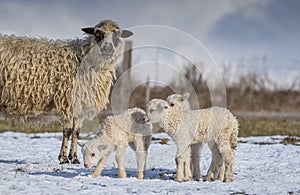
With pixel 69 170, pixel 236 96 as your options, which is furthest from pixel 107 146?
pixel 236 96

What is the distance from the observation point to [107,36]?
24.7 ft

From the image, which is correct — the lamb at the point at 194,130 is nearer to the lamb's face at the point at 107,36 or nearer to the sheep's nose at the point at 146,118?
the sheep's nose at the point at 146,118

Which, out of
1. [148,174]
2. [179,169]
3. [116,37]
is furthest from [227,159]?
[116,37]

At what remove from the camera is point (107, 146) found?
609 cm

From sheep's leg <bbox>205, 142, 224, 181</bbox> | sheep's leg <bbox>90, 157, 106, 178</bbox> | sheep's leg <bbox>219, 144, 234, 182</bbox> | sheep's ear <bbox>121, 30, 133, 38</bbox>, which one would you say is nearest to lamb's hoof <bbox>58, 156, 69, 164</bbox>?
sheep's leg <bbox>90, 157, 106, 178</bbox>

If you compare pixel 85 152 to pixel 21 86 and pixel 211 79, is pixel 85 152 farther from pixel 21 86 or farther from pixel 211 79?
pixel 211 79

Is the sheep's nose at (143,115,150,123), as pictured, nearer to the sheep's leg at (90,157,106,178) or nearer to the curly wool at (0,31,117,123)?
the sheep's leg at (90,157,106,178)

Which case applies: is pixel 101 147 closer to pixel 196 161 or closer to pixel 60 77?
pixel 196 161

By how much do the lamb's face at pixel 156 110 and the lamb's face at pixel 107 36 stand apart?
1845mm

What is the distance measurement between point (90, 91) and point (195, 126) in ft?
7.34

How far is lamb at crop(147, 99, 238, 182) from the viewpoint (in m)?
5.89

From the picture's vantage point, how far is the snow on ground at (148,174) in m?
5.23

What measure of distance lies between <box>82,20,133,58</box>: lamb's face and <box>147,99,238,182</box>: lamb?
6.08 ft

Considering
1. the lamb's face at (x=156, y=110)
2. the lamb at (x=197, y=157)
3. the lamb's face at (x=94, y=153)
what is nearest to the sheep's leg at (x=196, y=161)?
the lamb at (x=197, y=157)
